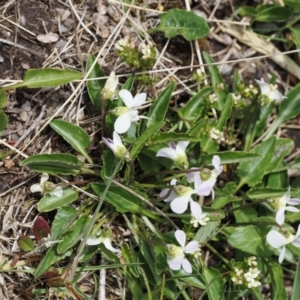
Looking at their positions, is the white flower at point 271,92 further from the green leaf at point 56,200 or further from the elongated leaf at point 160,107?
the green leaf at point 56,200

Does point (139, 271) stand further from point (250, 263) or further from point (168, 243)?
point (250, 263)

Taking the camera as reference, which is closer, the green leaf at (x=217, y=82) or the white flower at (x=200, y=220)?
the white flower at (x=200, y=220)

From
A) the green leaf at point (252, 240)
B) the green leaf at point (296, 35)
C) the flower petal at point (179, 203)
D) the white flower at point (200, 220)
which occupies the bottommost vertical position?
the green leaf at point (252, 240)

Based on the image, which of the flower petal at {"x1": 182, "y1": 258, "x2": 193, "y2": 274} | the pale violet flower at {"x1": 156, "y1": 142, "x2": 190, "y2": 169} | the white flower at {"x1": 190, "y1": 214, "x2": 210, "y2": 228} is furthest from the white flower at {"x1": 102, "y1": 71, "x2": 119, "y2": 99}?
the flower petal at {"x1": 182, "y1": 258, "x2": 193, "y2": 274}

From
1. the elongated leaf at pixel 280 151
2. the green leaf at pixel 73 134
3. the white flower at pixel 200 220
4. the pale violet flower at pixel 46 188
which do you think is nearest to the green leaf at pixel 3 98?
the green leaf at pixel 73 134

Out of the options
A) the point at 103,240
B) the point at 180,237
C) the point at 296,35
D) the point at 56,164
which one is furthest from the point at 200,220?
the point at 296,35
